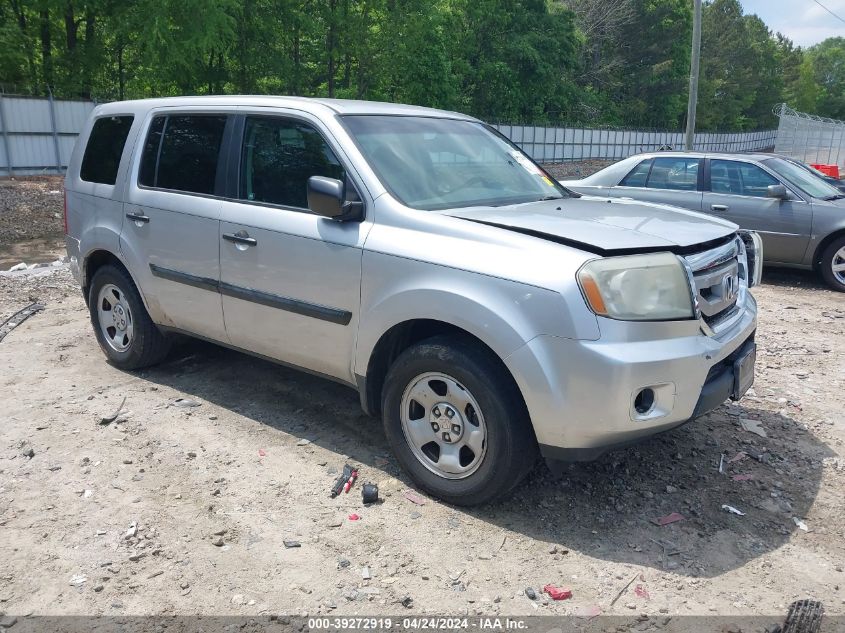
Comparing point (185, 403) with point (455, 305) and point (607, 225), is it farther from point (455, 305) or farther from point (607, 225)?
point (607, 225)

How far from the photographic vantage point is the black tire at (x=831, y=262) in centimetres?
888

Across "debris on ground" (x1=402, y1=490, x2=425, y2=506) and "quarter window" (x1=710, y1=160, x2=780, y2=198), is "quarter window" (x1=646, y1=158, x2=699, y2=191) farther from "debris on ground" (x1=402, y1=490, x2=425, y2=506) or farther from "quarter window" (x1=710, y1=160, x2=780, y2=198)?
"debris on ground" (x1=402, y1=490, x2=425, y2=506)

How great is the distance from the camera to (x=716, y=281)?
3646mm

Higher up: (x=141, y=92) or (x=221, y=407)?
(x=141, y=92)

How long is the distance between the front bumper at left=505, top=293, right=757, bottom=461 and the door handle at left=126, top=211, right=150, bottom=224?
2.99m

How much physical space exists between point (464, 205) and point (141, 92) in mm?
32821

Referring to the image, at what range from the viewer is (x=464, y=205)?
4070mm

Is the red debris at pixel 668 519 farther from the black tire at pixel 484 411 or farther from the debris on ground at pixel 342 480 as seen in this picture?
the debris on ground at pixel 342 480

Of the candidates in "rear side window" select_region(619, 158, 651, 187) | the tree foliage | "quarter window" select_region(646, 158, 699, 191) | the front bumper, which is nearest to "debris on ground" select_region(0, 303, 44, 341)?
the front bumper

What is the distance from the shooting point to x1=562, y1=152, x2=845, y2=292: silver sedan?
8.91 meters

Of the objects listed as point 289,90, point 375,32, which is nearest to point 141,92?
point 289,90

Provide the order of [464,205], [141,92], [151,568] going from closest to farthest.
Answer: [151,568] < [464,205] < [141,92]

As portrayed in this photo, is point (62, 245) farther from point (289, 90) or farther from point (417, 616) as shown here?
point (289, 90)

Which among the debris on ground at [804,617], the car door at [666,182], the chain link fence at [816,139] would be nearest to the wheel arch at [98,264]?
the debris on ground at [804,617]
